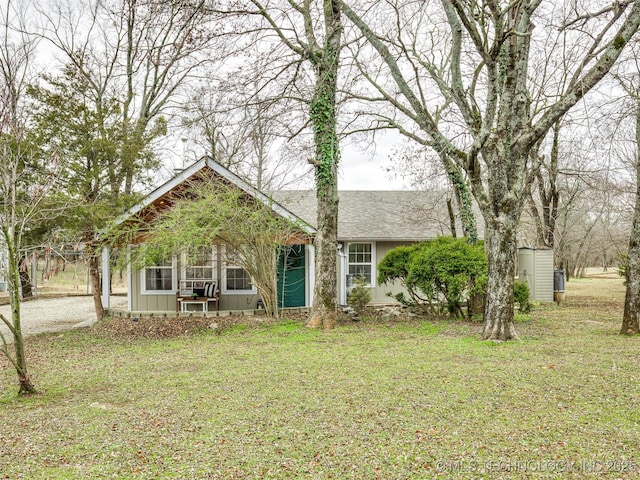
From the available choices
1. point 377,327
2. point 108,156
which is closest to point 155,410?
point 377,327

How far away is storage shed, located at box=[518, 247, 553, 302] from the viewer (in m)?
18.0

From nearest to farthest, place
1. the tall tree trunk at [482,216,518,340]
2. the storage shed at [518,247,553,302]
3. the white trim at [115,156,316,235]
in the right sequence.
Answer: the tall tree trunk at [482,216,518,340] → the white trim at [115,156,316,235] → the storage shed at [518,247,553,302]

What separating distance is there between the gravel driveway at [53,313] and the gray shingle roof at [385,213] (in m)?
7.70

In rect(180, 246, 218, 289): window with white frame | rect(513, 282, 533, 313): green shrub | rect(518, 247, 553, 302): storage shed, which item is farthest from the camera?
rect(518, 247, 553, 302): storage shed

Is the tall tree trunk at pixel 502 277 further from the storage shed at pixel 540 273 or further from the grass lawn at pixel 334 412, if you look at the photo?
the storage shed at pixel 540 273

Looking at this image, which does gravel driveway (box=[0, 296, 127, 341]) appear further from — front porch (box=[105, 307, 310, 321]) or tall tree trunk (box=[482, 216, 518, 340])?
tall tree trunk (box=[482, 216, 518, 340])

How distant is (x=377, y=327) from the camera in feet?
38.1

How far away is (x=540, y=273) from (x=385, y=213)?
250 inches

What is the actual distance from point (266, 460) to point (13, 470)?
2004 millimetres

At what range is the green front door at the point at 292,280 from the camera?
14.8m

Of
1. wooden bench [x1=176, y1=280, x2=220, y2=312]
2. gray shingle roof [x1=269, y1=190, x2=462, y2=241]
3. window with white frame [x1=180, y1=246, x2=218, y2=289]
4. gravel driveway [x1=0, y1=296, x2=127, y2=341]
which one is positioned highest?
gray shingle roof [x1=269, y1=190, x2=462, y2=241]

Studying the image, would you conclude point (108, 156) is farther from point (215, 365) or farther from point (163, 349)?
point (215, 365)

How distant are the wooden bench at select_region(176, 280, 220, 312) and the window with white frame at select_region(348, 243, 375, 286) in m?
5.94

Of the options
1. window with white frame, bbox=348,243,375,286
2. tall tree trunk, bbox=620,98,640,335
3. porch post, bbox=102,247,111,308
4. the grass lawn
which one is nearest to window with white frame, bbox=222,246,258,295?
porch post, bbox=102,247,111,308
